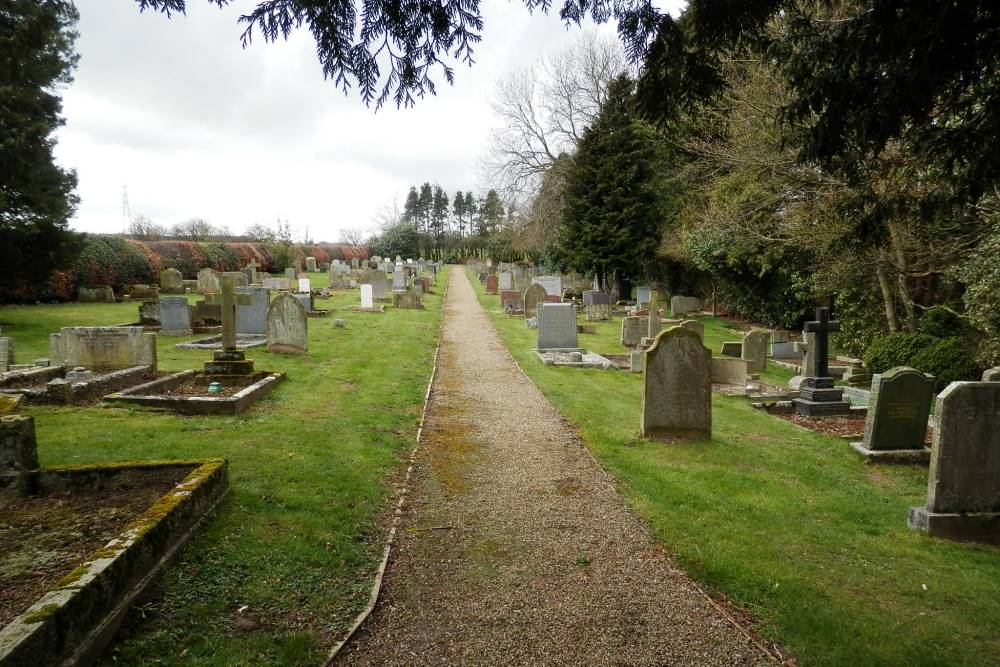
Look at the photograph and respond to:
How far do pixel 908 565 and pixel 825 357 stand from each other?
6.71 meters

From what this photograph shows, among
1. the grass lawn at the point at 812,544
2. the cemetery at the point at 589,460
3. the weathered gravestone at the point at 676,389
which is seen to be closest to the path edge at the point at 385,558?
the cemetery at the point at 589,460

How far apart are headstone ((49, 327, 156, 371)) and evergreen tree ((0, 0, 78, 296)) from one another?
25.7ft

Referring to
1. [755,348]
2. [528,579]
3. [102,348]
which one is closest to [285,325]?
[102,348]

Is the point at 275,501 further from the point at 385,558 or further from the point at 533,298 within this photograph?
the point at 533,298

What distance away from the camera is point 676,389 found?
817 centimetres

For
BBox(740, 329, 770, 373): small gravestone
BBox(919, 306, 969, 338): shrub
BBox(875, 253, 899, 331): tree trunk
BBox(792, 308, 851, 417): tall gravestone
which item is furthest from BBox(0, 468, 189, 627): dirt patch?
BBox(875, 253, 899, 331): tree trunk

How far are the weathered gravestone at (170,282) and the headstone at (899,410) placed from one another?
97.5ft

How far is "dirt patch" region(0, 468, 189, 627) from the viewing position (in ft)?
11.6

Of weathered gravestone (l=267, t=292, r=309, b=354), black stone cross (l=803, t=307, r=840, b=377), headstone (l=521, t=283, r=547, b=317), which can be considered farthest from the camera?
headstone (l=521, t=283, r=547, b=317)

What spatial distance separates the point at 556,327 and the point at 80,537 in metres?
12.7

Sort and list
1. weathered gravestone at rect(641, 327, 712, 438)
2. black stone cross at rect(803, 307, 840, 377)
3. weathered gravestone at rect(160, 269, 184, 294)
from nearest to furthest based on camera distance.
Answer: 1. weathered gravestone at rect(641, 327, 712, 438)
2. black stone cross at rect(803, 307, 840, 377)
3. weathered gravestone at rect(160, 269, 184, 294)

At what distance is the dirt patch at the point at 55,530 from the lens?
354 cm

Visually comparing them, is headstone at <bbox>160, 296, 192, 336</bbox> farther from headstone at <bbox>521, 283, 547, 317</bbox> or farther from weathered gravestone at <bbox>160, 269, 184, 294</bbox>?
weathered gravestone at <bbox>160, 269, 184, 294</bbox>

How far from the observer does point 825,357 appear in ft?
35.7
